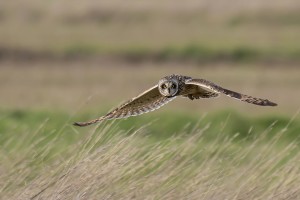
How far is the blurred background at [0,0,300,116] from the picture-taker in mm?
19391

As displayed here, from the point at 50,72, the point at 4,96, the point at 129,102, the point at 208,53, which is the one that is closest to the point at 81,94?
the point at 4,96

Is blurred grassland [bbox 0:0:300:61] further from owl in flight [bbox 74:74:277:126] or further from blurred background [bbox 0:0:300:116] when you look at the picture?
→ owl in flight [bbox 74:74:277:126]

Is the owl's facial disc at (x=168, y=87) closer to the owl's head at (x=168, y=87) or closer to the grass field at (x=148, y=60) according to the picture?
the owl's head at (x=168, y=87)

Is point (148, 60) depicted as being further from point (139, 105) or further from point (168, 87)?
point (168, 87)

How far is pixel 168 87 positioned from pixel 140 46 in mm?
17610

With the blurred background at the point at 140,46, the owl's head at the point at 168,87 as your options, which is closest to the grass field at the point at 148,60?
the blurred background at the point at 140,46

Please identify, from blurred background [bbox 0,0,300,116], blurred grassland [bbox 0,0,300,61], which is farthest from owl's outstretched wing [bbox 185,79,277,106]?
blurred grassland [bbox 0,0,300,61]

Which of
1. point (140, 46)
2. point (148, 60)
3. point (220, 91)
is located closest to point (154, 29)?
point (140, 46)

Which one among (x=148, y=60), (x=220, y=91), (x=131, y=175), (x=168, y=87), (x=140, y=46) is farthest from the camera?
(x=140, y=46)

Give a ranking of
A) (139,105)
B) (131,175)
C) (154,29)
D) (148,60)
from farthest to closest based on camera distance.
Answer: (154,29) < (148,60) < (139,105) < (131,175)

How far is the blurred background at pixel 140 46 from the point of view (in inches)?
763

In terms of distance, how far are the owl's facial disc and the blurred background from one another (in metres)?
11.5

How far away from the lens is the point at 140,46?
23.2 m

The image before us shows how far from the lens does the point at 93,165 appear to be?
546 centimetres
